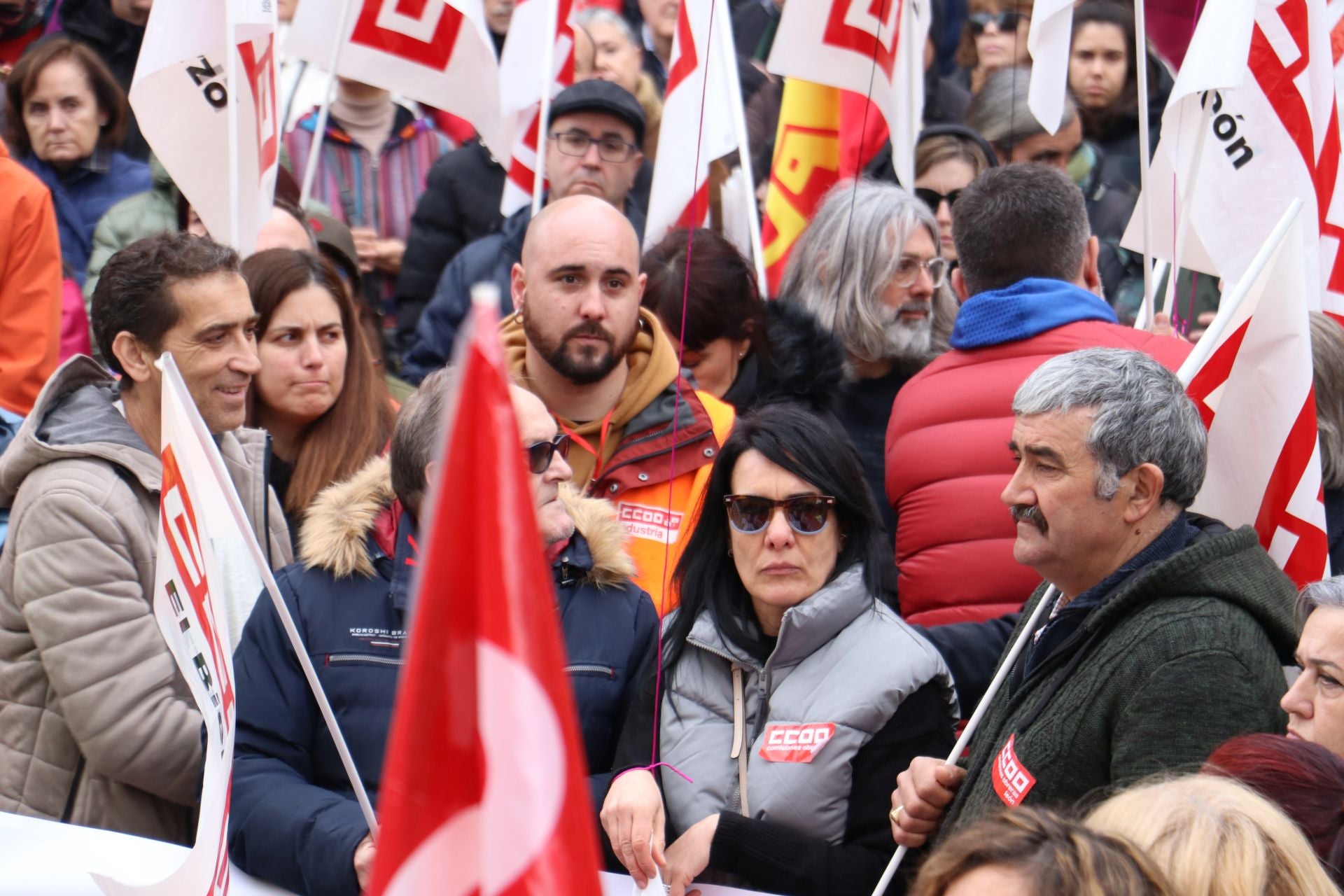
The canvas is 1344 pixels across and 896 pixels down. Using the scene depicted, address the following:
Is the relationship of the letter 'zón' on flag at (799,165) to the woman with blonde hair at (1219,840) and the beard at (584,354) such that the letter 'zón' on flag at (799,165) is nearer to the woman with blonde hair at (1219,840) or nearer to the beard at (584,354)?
the beard at (584,354)

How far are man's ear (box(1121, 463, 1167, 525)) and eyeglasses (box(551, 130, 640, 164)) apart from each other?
327 cm

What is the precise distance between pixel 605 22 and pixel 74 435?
12.8 ft

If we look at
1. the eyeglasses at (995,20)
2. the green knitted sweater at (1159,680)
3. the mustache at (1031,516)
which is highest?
the eyeglasses at (995,20)

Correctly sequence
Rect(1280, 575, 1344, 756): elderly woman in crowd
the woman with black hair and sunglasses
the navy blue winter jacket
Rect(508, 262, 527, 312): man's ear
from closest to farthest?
1. Rect(1280, 575, 1344, 756): elderly woman in crowd
2. the woman with black hair and sunglasses
3. the navy blue winter jacket
4. Rect(508, 262, 527, 312): man's ear

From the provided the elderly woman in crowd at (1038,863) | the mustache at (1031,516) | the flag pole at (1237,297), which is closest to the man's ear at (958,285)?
the flag pole at (1237,297)

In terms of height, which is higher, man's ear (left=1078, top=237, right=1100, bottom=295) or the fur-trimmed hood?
man's ear (left=1078, top=237, right=1100, bottom=295)

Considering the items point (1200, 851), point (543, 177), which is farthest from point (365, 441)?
point (1200, 851)

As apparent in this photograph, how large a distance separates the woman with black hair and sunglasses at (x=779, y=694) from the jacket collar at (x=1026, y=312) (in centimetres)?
64

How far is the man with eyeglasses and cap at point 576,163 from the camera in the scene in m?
5.82

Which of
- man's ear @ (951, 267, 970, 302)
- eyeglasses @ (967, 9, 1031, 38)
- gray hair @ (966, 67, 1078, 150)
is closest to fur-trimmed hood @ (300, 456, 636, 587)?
man's ear @ (951, 267, 970, 302)

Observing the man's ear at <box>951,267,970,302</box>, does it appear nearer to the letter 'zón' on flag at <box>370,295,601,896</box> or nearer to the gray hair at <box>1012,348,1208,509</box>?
the gray hair at <box>1012,348,1208,509</box>

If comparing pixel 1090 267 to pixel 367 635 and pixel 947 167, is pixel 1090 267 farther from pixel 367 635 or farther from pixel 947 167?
pixel 367 635

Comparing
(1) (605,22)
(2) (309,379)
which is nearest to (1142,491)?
(2) (309,379)

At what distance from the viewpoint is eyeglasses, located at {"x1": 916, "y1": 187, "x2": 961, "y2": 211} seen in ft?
20.2
